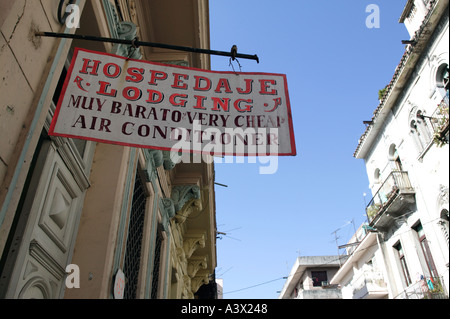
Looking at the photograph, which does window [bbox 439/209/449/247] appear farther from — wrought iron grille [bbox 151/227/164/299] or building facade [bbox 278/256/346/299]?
building facade [bbox 278/256/346/299]

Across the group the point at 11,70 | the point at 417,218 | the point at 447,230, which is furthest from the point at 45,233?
the point at 417,218

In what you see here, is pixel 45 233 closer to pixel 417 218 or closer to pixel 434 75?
pixel 434 75

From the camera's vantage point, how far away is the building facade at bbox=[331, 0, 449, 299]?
480 inches

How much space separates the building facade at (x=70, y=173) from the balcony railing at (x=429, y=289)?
9.88 metres

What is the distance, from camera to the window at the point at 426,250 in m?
13.5

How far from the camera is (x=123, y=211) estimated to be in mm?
4262

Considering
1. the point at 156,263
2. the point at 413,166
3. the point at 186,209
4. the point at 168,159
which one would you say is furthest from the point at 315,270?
the point at 168,159

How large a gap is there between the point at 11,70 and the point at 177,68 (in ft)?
4.05

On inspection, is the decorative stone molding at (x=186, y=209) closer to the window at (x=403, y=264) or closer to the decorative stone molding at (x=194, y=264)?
the decorative stone molding at (x=194, y=264)

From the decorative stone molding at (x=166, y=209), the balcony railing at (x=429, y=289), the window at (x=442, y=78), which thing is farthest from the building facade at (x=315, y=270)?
the decorative stone molding at (x=166, y=209)

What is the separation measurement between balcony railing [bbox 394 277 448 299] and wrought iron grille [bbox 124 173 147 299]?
10901mm

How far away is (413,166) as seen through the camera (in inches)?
569

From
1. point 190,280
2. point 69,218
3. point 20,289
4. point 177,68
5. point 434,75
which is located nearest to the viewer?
point 20,289

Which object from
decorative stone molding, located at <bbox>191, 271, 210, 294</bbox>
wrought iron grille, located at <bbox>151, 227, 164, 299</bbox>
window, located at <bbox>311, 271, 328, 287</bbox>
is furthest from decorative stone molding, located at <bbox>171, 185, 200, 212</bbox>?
window, located at <bbox>311, 271, 328, 287</bbox>
